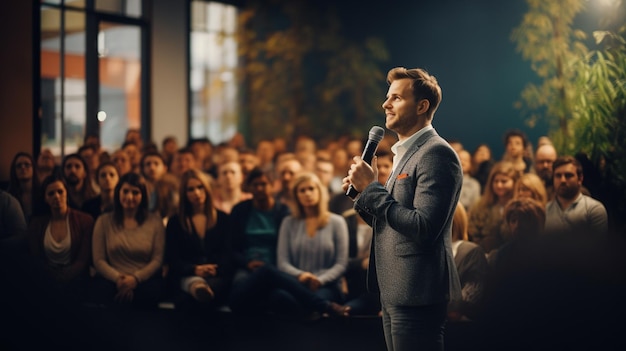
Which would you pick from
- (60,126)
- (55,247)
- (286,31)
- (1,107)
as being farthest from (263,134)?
(55,247)

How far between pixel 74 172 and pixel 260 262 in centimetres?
163

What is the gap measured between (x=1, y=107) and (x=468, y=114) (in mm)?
4653

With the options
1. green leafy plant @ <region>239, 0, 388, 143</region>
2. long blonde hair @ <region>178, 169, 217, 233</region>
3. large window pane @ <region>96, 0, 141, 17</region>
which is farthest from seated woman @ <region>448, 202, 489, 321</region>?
green leafy plant @ <region>239, 0, 388, 143</region>

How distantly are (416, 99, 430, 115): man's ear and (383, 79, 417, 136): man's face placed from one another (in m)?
0.01

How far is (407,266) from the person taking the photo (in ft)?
9.46

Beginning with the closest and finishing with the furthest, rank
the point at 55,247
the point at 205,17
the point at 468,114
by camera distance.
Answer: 1. the point at 55,247
2. the point at 468,114
3. the point at 205,17

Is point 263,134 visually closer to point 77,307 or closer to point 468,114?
point 468,114

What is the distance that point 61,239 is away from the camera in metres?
5.88

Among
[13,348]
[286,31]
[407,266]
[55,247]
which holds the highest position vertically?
[286,31]

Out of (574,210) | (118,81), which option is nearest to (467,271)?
(574,210)

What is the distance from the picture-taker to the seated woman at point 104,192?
6.11 meters

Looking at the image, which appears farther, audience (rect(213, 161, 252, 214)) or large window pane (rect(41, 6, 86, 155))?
large window pane (rect(41, 6, 86, 155))

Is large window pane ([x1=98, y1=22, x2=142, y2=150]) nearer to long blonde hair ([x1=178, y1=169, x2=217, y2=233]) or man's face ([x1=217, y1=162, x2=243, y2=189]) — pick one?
man's face ([x1=217, y1=162, x2=243, y2=189])

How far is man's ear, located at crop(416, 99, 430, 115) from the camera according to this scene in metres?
2.88
